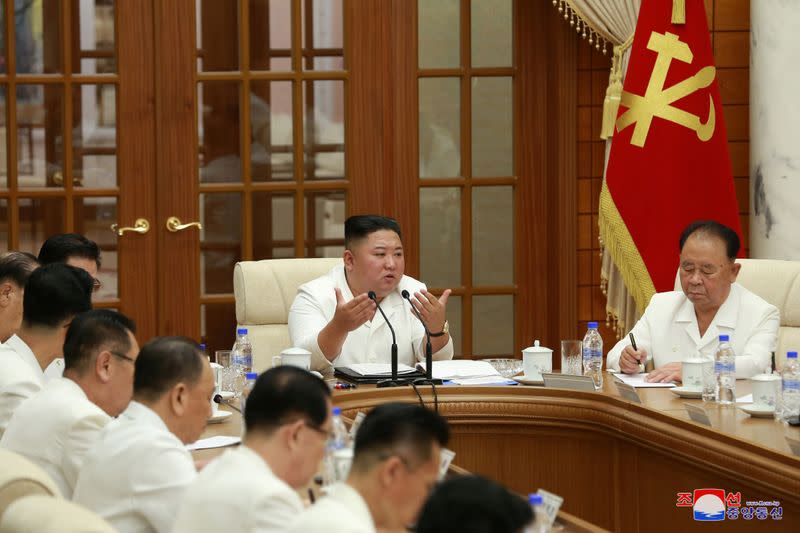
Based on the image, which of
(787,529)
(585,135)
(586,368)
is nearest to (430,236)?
(585,135)

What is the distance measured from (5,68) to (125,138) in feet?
2.10

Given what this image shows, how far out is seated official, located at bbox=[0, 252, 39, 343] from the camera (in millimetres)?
4156

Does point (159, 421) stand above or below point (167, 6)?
below

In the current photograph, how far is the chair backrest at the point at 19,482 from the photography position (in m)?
2.02

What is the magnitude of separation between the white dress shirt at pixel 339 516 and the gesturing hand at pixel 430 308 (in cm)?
241

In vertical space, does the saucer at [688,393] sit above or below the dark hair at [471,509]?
below

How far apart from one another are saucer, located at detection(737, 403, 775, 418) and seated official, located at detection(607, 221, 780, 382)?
0.65 metres

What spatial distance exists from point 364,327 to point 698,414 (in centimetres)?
153

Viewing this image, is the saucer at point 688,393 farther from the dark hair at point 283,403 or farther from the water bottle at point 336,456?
the dark hair at point 283,403

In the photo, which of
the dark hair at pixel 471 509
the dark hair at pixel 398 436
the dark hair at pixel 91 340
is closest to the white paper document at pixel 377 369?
the dark hair at pixel 91 340

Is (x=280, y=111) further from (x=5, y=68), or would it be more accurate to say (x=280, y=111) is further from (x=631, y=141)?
(x=631, y=141)

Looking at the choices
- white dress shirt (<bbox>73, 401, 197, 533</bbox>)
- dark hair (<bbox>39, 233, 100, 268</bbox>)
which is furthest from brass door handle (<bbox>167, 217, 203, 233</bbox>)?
white dress shirt (<bbox>73, 401, 197, 533</bbox>)

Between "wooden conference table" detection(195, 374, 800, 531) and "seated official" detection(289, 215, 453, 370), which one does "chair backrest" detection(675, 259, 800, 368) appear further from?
"seated official" detection(289, 215, 453, 370)

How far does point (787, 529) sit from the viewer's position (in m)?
2.92
